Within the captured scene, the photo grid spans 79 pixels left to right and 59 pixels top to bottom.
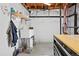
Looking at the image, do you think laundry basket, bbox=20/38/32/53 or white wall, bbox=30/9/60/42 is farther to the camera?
white wall, bbox=30/9/60/42

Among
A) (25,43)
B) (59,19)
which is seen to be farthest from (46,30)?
(25,43)

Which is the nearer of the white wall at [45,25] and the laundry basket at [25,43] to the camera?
the laundry basket at [25,43]

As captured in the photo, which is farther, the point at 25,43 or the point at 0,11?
the point at 25,43

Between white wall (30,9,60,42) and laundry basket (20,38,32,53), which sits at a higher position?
white wall (30,9,60,42)

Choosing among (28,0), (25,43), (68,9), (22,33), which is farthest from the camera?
(68,9)

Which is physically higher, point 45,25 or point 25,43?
point 45,25

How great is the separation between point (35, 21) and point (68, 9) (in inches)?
102

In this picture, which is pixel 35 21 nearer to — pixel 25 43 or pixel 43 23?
pixel 43 23

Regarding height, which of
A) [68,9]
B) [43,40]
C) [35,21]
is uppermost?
[68,9]

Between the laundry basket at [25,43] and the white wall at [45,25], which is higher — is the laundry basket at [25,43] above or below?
below

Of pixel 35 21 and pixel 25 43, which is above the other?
pixel 35 21

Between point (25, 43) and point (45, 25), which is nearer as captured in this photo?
point (25, 43)

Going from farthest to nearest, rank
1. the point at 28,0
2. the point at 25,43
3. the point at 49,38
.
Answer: the point at 49,38, the point at 25,43, the point at 28,0

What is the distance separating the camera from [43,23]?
10.6 meters
